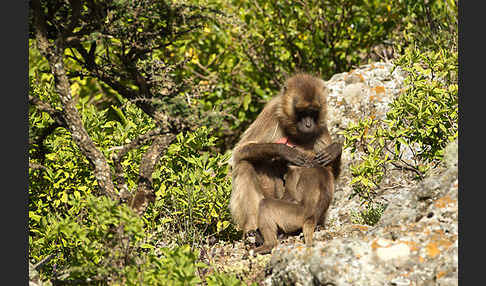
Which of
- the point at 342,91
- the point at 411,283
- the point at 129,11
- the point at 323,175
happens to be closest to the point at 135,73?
the point at 129,11

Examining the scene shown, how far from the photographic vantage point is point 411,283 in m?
4.23

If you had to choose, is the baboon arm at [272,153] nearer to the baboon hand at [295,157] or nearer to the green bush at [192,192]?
the baboon hand at [295,157]

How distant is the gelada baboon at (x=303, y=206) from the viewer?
5.99m

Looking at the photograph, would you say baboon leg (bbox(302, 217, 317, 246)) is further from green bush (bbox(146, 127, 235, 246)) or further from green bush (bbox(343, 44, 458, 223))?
green bush (bbox(146, 127, 235, 246))

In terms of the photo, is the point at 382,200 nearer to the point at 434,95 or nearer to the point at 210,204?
the point at 434,95

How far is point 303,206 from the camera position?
6.11 meters

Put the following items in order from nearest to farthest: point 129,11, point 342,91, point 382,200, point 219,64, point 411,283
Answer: point 411,283 → point 129,11 → point 382,200 → point 342,91 → point 219,64

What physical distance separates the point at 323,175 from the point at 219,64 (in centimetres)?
540

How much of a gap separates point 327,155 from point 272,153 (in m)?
0.60

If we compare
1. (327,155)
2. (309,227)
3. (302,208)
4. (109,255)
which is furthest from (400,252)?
(109,255)

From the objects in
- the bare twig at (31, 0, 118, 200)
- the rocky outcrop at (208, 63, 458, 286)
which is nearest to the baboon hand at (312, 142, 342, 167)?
the rocky outcrop at (208, 63, 458, 286)

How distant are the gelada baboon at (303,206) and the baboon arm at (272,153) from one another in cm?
12

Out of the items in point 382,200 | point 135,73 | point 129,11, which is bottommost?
point 382,200

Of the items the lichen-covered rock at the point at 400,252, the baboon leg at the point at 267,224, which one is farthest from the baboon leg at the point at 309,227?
the lichen-covered rock at the point at 400,252
